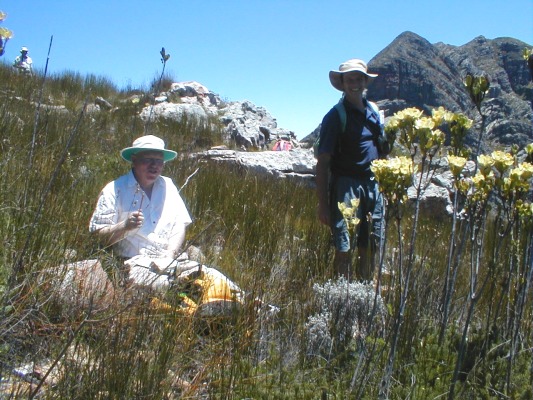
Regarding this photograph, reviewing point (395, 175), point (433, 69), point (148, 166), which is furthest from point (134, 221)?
point (433, 69)

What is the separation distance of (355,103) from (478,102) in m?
1.63

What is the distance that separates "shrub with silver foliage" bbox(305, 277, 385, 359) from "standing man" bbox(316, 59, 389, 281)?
0.44 m

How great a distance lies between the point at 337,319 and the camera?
2877mm

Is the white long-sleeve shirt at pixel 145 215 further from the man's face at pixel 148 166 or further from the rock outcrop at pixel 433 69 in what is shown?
the rock outcrop at pixel 433 69

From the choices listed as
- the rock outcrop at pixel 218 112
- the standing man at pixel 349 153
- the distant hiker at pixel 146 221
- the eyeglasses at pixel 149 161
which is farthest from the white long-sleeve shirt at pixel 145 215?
the rock outcrop at pixel 218 112

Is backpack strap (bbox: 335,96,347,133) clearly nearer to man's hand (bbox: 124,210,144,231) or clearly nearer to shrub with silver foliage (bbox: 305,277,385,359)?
shrub with silver foliage (bbox: 305,277,385,359)

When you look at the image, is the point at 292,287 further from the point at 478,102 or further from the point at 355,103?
the point at 478,102

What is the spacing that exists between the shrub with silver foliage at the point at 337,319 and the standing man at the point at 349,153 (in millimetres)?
440

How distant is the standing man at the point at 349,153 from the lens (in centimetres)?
365

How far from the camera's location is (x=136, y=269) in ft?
10.4

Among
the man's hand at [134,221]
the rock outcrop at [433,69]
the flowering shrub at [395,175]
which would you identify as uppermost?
the rock outcrop at [433,69]

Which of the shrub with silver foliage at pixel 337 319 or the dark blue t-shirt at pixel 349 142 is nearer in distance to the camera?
the shrub with silver foliage at pixel 337 319

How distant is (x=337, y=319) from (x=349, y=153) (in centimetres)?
127

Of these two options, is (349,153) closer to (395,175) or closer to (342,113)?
(342,113)
